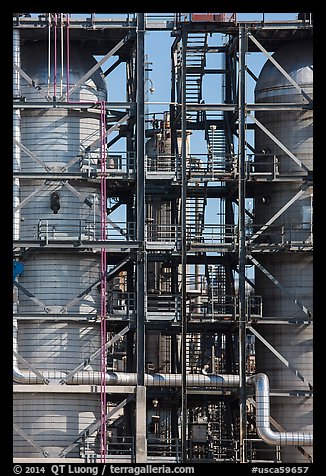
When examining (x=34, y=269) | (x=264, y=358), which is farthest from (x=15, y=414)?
(x=264, y=358)

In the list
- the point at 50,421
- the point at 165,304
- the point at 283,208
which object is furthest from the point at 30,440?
the point at 283,208

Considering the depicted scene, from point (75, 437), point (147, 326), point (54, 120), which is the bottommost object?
point (75, 437)

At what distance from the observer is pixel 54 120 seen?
172ft

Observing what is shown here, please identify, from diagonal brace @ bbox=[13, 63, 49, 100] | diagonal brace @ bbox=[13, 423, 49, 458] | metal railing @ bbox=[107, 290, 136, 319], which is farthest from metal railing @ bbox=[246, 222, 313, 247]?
diagonal brace @ bbox=[13, 423, 49, 458]

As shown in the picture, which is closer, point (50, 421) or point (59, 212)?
point (50, 421)

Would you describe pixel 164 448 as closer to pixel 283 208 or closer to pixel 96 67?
pixel 283 208

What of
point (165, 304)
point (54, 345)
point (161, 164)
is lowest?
point (54, 345)

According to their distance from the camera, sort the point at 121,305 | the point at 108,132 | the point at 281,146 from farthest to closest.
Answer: the point at 121,305 < the point at 281,146 < the point at 108,132

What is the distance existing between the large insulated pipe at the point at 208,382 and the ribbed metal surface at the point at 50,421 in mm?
729

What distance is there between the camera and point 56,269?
51812 millimetres

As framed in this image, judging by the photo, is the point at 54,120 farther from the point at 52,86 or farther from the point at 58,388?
the point at 58,388

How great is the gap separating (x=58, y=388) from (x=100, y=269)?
16.1 feet

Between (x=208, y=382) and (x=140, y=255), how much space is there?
5318 millimetres

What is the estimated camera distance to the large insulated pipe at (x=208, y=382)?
50250 millimetres
